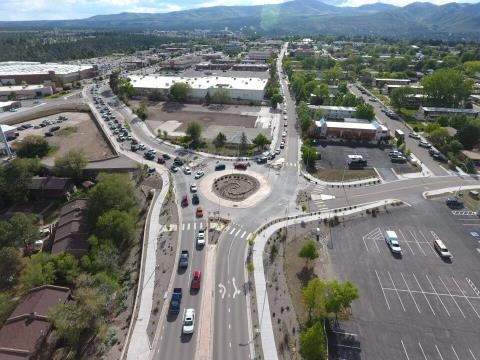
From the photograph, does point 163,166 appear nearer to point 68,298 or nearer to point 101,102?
point 68,298

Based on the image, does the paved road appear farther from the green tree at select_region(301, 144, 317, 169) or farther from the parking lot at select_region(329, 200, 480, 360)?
the green tree at select_region(301, 144, 317, 169)

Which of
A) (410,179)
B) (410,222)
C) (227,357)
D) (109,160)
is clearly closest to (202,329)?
(227,357)

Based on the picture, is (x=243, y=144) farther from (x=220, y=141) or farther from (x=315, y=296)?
(x=315, y=296)

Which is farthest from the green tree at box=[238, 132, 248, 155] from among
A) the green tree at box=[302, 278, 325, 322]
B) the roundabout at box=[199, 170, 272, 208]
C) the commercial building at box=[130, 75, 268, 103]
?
the green tree at box=[302, 278, 325, 322]

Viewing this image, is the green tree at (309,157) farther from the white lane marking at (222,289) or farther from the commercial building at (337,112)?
the white lane marking at (222,289)

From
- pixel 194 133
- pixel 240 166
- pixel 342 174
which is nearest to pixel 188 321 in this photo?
pixel 240 166

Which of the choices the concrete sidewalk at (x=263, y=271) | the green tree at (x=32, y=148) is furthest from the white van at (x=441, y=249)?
the green tree at (x=32, y=148)
